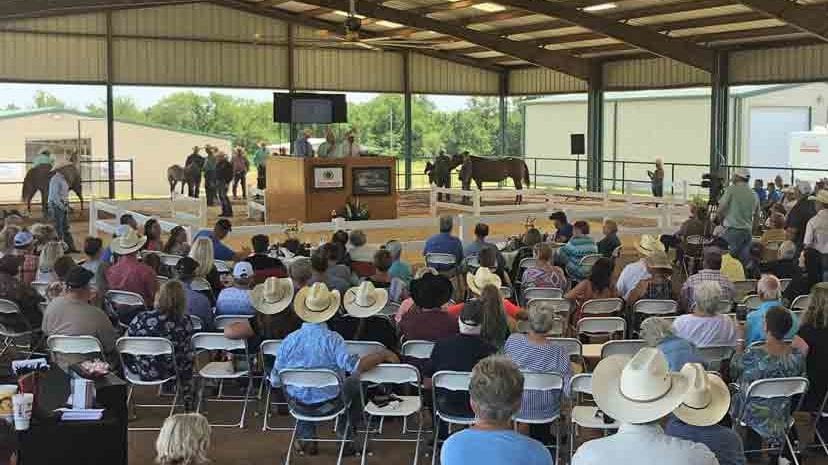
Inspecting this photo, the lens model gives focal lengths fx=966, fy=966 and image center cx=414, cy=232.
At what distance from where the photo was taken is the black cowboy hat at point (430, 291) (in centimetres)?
591

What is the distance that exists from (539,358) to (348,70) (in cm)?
2302

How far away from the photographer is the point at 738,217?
35.3 feet

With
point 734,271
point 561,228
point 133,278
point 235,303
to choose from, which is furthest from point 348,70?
point 235,303

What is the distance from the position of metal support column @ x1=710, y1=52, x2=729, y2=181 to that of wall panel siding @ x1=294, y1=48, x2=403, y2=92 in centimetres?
962

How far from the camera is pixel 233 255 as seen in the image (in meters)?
9.98

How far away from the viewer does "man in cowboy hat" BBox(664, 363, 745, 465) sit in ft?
13.1

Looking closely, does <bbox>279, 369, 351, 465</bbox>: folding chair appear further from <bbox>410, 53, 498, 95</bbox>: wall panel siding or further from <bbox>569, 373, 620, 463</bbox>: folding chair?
<bbox>410, 53, 498, 95</bbox>: wall panel siding

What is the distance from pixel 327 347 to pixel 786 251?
503 centimetres

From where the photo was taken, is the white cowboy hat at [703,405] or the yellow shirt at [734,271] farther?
the yellow shirt at [734,271]

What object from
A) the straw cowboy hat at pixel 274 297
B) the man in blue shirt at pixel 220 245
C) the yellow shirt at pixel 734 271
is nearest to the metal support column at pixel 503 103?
the man in blue shirt at pixel 220 245

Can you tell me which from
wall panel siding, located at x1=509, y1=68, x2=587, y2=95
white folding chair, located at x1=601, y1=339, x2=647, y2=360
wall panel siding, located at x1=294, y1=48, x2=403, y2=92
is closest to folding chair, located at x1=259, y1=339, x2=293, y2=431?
white folding chair, located at x1=601, y1=339, x2=647, y2=360

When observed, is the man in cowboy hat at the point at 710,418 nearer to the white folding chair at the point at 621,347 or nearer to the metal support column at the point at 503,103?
the white folding chair at the point at 621,347

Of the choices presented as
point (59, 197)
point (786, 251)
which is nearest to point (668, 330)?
point (786, 251)

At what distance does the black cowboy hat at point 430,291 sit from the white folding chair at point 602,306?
71.8 inches
